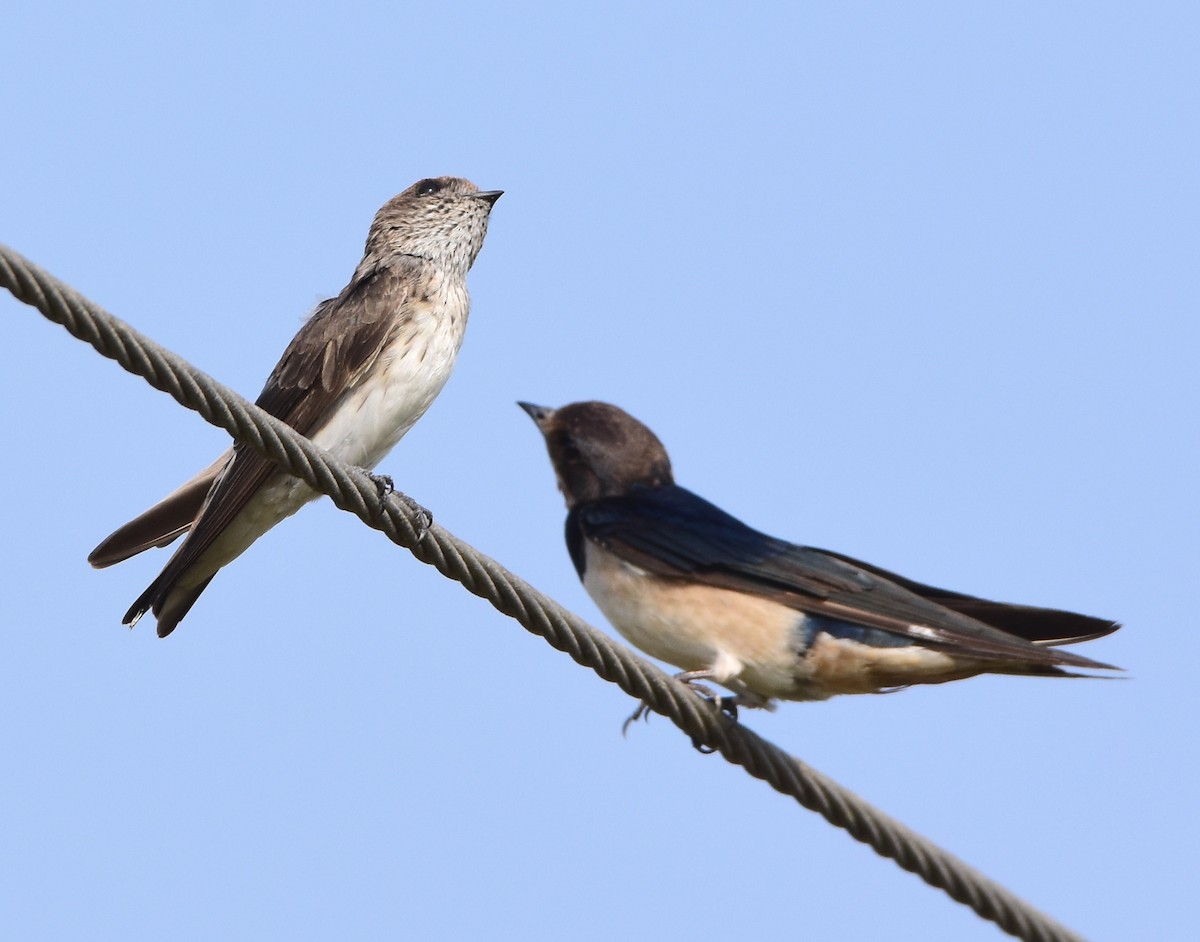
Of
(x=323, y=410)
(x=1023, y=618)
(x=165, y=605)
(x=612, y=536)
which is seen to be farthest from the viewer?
(x=165, y=605)

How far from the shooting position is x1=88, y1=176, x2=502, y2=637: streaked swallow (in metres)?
6.10

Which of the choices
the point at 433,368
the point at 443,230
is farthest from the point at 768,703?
the point at 443,230

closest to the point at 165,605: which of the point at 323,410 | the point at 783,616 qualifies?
the point at 323,410

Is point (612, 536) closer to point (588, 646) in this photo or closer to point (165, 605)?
point (588, 646)

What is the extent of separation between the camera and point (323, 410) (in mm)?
6281

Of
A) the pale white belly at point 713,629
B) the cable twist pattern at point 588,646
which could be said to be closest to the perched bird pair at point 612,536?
the pale white belly at point 713,629

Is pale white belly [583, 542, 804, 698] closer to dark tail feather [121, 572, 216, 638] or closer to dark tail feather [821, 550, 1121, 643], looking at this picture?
dark tail feather [821, 550, 1121, 643]

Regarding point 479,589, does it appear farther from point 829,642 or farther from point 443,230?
point 443,230

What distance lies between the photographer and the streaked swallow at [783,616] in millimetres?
4902

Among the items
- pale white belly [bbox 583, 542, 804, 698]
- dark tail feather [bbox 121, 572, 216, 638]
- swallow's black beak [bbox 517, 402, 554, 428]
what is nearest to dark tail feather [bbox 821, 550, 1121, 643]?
pale white belly [bbox 583, 542, 804, 698]

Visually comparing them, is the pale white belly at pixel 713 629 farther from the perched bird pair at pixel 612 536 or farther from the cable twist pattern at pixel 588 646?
the cable twist pattern at pixel 588 646

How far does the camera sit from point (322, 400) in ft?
20.7

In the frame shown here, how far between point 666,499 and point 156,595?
1852mm

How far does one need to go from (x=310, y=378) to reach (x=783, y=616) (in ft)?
7.16
